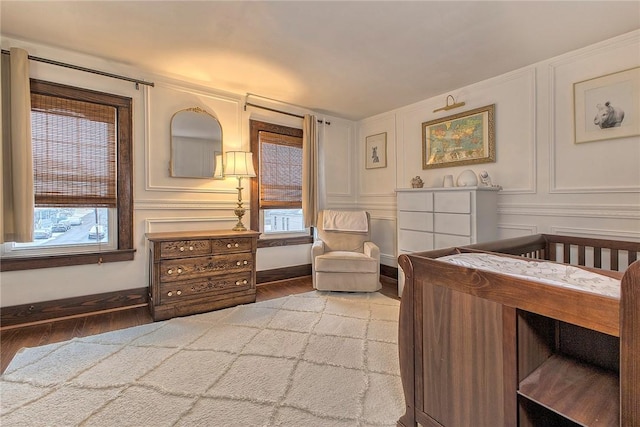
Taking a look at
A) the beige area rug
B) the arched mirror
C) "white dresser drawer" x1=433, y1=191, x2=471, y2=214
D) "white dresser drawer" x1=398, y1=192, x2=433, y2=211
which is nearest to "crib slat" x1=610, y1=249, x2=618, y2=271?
"white dresser drawer" x1=433, y1=191, x2=471, y2=214

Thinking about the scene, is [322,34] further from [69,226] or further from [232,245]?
[69,226]

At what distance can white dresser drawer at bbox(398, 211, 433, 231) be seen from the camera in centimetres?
318

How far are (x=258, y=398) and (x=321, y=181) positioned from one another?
10.2 feet

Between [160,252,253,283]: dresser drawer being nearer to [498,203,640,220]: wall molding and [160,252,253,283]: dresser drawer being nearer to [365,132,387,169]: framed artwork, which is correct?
[365,132,387,169]: framed artwork

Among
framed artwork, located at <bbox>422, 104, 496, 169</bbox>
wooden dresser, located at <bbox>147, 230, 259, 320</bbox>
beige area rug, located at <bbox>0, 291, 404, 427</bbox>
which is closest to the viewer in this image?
beige area rug, located at <bbox>0, 291, 404, 427</bbox>

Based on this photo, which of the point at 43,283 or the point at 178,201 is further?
the point at 178,201

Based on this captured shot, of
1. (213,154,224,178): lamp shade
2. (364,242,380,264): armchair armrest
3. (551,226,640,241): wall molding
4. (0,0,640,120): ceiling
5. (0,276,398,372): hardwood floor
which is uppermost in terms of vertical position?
(0,0,640,120): ceiling

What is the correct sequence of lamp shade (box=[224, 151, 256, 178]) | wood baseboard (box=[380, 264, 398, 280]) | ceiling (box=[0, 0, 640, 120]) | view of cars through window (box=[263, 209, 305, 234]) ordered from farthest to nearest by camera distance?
wood baseboard (box=[380, 264, 398, 280]) < view of cars through window (box=[263, 209, 305, 234]) < lamp shade (box=[224, 151, 256, 178]) < ceiling (box=[0, 0, 640, 120])

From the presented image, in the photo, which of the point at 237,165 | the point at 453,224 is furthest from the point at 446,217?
the point at 237,165

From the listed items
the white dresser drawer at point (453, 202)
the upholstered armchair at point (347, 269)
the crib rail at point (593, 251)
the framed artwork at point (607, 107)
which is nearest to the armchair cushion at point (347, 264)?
the upholstered armchair at point (347, 269)

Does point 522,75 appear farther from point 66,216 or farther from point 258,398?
point 66,216

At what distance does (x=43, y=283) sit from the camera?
2.53 m

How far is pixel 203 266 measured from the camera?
2832 millimetres

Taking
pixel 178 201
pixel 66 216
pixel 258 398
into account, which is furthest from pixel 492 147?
pixel 66 216
